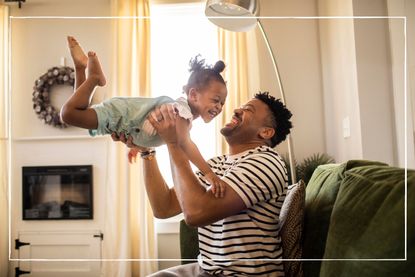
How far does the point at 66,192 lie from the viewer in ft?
2.51

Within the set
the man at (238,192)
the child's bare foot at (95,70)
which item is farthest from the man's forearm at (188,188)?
the child's bare foot at (95,70)

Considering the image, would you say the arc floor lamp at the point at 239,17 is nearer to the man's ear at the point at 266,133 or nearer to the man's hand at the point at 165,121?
the man's ear at the point at 266,133

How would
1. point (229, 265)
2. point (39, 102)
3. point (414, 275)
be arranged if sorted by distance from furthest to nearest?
point (229, 265)
point (39, 102)
point (414, 275)

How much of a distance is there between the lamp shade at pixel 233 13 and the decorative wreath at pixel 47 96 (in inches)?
14.9

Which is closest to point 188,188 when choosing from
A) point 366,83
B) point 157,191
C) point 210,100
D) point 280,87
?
point 157,191

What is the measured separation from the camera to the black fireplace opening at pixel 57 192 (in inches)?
29.5

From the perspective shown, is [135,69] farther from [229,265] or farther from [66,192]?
[229,265]

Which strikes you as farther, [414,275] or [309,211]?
[309,211]

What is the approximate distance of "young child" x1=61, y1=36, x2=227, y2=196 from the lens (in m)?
0.75

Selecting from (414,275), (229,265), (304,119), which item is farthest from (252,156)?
(414,275)

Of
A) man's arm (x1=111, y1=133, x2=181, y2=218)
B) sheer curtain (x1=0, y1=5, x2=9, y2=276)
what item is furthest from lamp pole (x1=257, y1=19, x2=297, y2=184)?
sheer curtain (x1=0, y1=5, x2=9, y2=276)

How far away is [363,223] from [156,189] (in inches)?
18.7

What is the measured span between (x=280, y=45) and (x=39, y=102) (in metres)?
0.58

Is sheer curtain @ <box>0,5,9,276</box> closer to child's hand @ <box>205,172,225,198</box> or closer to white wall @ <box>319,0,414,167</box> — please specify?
child's hand @ <box>205,172,225,198</box>
